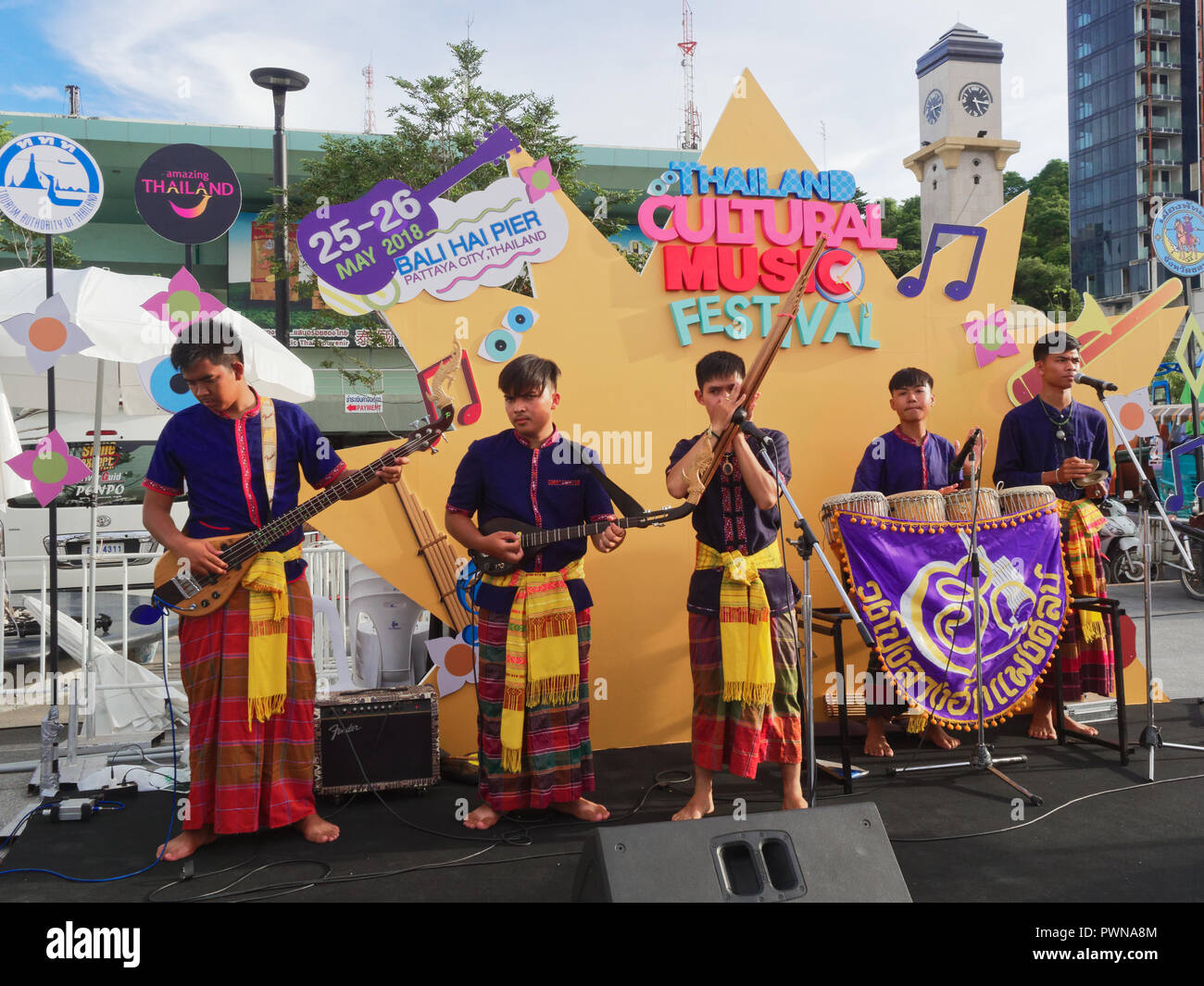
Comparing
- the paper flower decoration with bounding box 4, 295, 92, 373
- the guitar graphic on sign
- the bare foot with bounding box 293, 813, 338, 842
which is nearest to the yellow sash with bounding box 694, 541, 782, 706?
the bare foot with bounding box 293, 813, 338, 842

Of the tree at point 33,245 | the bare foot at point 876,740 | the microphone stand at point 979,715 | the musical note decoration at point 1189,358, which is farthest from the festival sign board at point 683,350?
the tree at point 33,245

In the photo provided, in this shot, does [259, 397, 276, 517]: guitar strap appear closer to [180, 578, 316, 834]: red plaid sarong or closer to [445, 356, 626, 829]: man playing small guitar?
[180, 578, 316, 834]: red plaid sarong

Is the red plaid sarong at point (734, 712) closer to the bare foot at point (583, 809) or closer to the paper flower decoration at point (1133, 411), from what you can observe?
the bare foot at point (583, 809)

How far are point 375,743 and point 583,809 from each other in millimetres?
833

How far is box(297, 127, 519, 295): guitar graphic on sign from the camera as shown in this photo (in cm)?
372

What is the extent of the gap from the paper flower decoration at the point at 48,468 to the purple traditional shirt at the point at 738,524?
2.24 metres

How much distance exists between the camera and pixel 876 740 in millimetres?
3941

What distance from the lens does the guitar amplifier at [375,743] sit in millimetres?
3400

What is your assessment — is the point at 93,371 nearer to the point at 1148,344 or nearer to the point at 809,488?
the point at 809,488

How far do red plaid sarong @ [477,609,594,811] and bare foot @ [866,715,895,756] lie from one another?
1.36 meters

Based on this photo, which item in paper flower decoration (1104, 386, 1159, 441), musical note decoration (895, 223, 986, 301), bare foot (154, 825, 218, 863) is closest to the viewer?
bare foot (154, 825, 218, 863)

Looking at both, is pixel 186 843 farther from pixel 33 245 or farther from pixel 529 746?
pixel 33 245

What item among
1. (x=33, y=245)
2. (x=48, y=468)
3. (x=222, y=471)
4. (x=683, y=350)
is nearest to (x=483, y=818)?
(x=222, y=471)

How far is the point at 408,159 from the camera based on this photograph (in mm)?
9180
